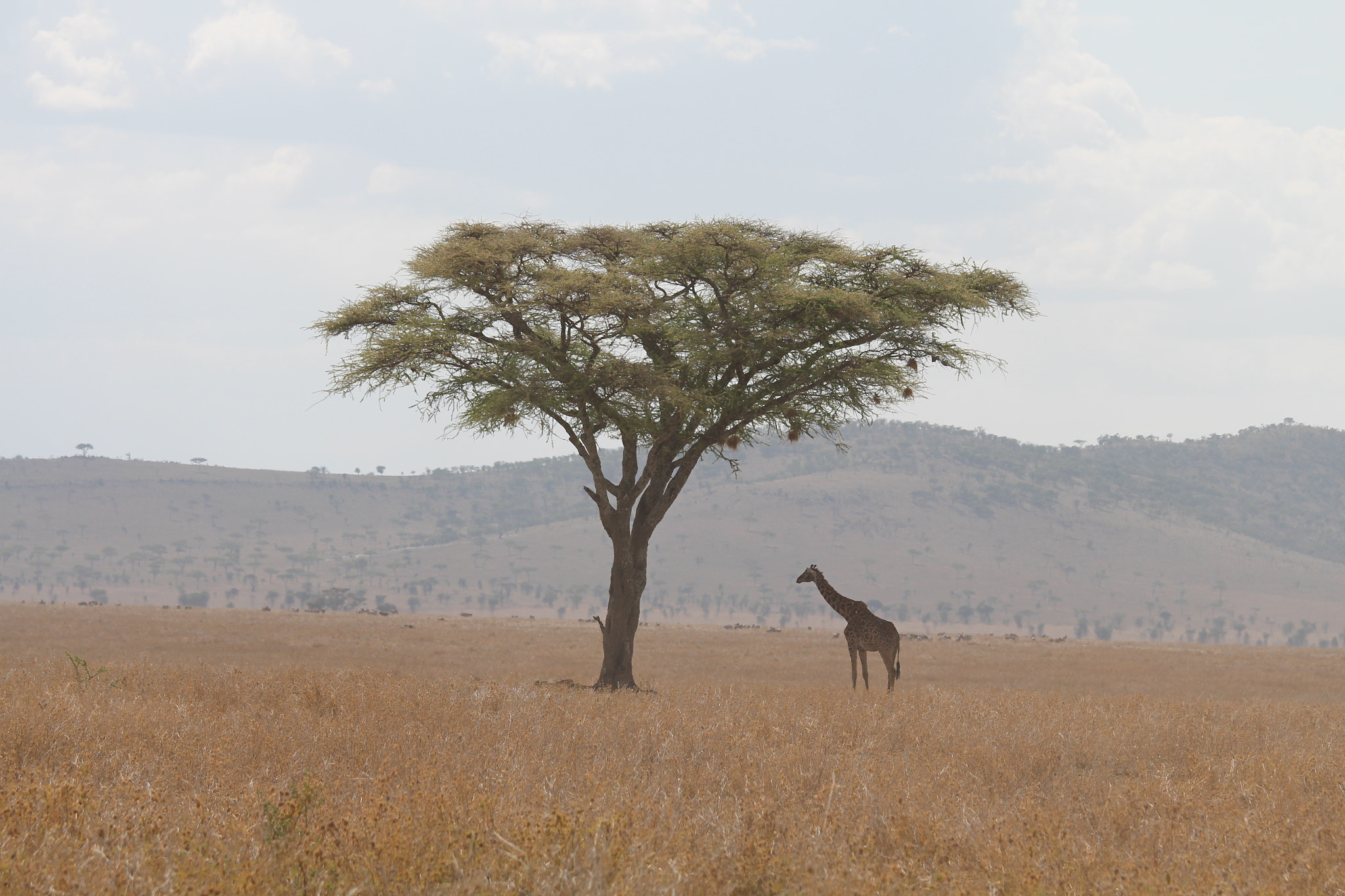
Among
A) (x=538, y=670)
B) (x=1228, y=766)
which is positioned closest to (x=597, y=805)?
(x=1228, y=766)

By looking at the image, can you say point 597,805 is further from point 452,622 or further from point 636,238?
point 452,622

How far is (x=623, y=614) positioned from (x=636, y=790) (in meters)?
14.2

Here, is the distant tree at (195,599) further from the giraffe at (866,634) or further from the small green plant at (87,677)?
the giraffe at (866,634)

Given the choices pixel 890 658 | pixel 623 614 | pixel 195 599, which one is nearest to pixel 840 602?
pixel 890 658

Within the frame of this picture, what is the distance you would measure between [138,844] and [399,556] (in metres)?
190

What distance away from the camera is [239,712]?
11.9 metres

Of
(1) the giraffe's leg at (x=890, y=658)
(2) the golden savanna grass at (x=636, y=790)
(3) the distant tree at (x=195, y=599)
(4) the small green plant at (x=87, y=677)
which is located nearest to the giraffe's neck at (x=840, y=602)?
(1) the giraffe's leg at (x=890, y=658)

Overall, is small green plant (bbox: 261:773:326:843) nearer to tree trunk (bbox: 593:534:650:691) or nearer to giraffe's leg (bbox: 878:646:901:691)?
tree trunk (bbox: 593:534:650:691)

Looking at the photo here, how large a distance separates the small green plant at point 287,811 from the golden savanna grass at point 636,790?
22 mm

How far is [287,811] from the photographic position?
6.98m

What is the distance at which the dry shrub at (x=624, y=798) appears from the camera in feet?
19.9

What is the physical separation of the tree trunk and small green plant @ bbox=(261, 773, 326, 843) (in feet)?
49.5

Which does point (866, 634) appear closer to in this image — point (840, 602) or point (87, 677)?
point (840, 602)

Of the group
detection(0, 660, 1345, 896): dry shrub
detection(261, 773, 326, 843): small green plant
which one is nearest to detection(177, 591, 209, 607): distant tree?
detection(0, 660, 1345, 896): dry shrub
